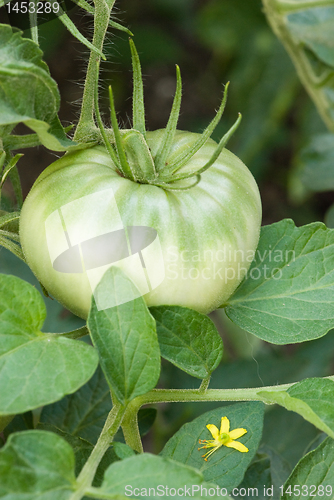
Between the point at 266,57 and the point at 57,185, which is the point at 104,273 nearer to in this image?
the point at 57,185

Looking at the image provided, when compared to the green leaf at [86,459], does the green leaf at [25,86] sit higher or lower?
higher

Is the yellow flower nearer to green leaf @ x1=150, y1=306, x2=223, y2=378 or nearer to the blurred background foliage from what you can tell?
green leaf @ x1=150, y1=306, x2=223, y2=378

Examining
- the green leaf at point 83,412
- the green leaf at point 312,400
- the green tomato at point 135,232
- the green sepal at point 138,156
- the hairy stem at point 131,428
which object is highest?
the green sepal at point 138,156

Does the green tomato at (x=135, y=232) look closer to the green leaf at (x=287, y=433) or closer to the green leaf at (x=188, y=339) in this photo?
the green leaf at (x=188, y=339)

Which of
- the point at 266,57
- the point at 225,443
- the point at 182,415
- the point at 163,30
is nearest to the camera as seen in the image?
the point at 225,443

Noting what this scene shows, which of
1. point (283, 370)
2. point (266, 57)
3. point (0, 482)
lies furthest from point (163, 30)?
point (0, 482)

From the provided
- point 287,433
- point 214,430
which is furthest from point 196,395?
point 287,433

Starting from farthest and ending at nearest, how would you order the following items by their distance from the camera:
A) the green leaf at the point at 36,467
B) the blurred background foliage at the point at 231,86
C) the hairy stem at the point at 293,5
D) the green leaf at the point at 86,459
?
1. the blurred background foliage at the point at 231,86
2. the hairy stem at the point at 293,5
3. the green leaf at the point at 86,459
4. the green leaf at the point at 36,467

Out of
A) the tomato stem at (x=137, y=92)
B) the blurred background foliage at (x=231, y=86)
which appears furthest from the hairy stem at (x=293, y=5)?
the tomato stem at (x=137, y=92)
